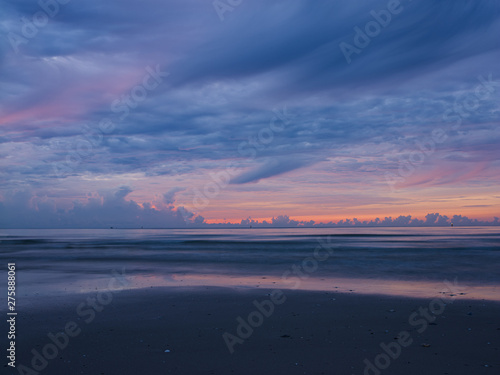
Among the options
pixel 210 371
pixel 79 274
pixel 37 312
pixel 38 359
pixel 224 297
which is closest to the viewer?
pixel 210 371

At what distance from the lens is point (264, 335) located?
29.5 ft

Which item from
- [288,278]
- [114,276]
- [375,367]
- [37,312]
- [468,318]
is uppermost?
[114,276]

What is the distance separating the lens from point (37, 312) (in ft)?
37.2

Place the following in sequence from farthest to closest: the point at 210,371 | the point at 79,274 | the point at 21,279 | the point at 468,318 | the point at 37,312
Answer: the point at 79,274
the point at 21,279
the point at 37,312
the point at 468,318
the point at 210,371

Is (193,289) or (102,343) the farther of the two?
(193,289)

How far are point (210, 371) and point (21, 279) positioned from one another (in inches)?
627

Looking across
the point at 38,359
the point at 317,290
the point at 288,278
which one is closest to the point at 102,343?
the point at 38,359

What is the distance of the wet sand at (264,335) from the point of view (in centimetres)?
718

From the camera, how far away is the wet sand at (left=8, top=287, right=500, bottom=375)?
7184 mm

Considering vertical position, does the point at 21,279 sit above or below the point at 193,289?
above

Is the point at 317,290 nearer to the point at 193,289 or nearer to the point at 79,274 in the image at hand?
the point at 193,289

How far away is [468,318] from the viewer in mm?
10367

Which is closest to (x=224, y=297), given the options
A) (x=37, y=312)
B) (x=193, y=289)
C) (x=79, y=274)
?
(x=193, y=289)

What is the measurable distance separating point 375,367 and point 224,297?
288 inches
